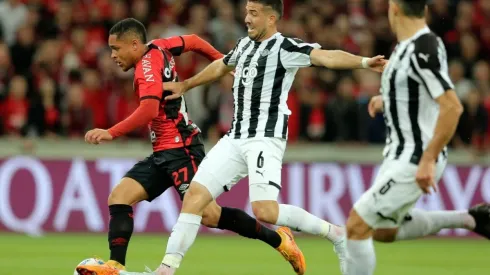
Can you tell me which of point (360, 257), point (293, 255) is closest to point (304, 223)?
point (293, 255)

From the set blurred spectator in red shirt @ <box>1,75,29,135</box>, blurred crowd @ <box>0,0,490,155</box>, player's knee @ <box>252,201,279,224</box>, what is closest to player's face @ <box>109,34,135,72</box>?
Answer: player's knee @ <box>252,201,279,224</box>

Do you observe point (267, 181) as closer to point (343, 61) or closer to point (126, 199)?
point (343, 61)

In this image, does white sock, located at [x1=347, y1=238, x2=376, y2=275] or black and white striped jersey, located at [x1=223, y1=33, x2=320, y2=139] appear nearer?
white sock, located at [x1=347, y1=238, x2=376, y2=275]

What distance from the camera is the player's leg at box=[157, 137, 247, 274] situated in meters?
7.50

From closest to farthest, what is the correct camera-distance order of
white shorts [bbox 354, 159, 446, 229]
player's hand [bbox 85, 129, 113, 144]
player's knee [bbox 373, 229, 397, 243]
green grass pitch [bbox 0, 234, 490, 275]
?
1. white shorts [bbox 354, 159, 446, 229]
2. player's knee [bbox 373, 229, 397, 243]
3. player's hand [bbox 85, 129, 113, 144]
4. green grass pitch [bbox 0, 234, 490, 275]

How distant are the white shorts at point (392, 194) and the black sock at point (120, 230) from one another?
88.2 inches

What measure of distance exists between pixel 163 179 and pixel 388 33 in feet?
27.2

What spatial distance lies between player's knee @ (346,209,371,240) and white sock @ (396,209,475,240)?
0.41 meters

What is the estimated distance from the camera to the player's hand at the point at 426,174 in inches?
238

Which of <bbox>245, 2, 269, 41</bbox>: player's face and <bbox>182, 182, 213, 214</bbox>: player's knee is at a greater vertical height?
<bbox>245, 2, 269, 41</bbox>: player's face

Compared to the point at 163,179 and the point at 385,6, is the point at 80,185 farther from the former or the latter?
the point at 385,6

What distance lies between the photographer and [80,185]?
13156 millimetres

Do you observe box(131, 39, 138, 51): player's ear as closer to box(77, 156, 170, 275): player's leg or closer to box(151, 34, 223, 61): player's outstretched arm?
box(151, 34, 223, 61): player's outstretched arm

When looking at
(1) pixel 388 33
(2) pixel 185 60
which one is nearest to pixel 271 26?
(2) pixel 185 60
